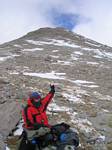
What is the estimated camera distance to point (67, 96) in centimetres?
2736

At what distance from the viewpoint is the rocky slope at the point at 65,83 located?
66.5ft

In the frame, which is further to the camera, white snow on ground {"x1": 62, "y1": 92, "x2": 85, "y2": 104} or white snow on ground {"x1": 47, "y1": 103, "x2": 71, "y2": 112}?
white snow on ground {"x1": 62, "y1": 92, "x2": 85, "y2": 104}

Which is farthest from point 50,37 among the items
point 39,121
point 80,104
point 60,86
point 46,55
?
point 39,121

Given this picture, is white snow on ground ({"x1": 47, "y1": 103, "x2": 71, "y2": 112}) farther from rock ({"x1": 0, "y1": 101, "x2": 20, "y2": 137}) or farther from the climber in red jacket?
the climber in red jacket

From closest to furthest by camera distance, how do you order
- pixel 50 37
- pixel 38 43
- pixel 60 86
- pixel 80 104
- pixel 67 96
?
1. pixel 80 104
2. pixel 67 96
3. pixel 60 86
4. pixel 38 43
5. pixel 50 37

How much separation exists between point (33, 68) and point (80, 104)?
15386 mm

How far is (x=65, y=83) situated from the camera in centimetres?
3375

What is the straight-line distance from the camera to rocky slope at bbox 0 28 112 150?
20.3m

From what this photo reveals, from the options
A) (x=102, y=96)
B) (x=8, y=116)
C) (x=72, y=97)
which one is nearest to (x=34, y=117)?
(x=8, y=116)

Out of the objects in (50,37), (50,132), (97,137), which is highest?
(50,37)

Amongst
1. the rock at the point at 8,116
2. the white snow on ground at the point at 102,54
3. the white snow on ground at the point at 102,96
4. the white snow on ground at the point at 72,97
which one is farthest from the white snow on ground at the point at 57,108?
Result: the white snow on ground at the point at 102,54

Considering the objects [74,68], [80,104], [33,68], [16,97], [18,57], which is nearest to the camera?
[16,97]

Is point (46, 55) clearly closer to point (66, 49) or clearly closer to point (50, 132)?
point (66, 49)

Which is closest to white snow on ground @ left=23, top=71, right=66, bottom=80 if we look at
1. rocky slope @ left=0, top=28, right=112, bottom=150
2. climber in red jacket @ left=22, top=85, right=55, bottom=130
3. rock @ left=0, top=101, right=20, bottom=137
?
rocky slope @ left=0, top=28, right=112, bottom=150
